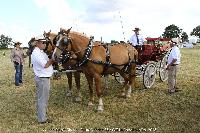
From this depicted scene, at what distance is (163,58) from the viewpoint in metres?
17.8

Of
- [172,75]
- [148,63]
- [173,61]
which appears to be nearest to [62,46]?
[173,61]

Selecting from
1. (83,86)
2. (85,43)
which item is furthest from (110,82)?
(85,43)

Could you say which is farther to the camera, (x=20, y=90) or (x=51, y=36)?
(x=20, y=90)

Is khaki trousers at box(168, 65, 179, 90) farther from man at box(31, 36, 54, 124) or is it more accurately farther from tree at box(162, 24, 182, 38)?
tree at box(162, 24, 182, 38)

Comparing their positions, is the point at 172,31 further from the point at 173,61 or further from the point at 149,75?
the point at 173,61

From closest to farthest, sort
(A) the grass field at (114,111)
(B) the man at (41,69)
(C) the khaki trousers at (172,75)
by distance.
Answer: (B) the man at (41,69) < (A) the grass field at (114,111) < (C) the khaki trousers at (172,75)

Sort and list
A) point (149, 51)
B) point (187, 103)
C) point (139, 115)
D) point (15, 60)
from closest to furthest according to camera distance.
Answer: point (139, 115) → point (187, 103) → point (149, 51) → point (15, 60)

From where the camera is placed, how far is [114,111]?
1248 cm

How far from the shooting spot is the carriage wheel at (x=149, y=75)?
15.5m

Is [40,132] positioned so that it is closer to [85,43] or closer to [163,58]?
[85,43]

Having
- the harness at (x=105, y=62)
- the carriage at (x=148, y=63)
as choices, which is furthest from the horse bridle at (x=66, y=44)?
the carriage at (x=148, y=63)

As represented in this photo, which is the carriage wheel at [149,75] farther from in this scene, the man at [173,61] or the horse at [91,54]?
the horse at [91,54]

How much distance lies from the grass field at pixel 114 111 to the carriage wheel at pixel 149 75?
0.96 feet

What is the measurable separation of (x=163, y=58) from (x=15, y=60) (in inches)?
290
